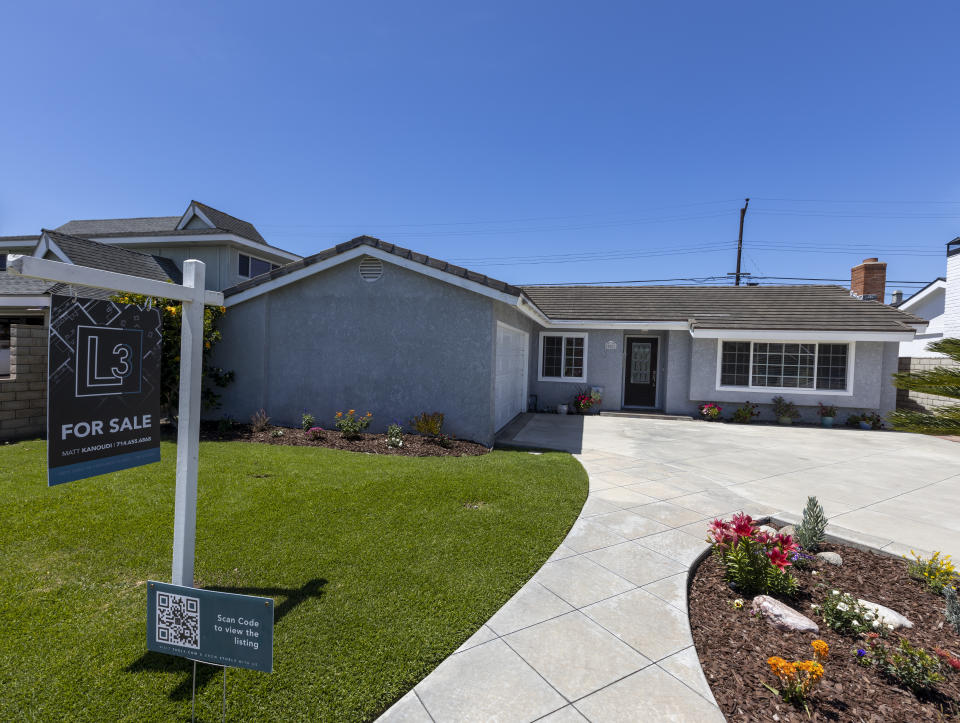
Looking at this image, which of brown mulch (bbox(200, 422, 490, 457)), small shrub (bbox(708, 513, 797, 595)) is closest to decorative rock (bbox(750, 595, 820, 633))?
small shrub (bbox(708, 513, 797, 595))

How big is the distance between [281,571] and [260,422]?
7.01 m

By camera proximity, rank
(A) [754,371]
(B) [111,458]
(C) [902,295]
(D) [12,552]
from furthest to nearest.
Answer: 1. (C) [902,295]
2. (A) [754,371]
3. (D) [12,552]
4. (B) [111,458]

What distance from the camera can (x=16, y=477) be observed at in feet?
21.0

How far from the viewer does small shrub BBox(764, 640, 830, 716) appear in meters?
2.53

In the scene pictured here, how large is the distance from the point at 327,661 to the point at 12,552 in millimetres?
3662

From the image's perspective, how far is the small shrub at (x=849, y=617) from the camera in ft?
10.6

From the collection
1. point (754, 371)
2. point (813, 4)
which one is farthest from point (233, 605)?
point (754, 371)

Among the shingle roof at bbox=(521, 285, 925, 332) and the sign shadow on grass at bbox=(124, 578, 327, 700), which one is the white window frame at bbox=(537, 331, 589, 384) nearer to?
the shingle roof at bbox=(521, 285, 925, 332)

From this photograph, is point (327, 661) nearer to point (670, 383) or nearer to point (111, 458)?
point (111, 458)

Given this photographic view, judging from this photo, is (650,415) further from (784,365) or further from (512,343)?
(512,343)

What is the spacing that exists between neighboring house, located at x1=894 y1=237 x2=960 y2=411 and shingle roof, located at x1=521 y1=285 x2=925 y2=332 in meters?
1.86

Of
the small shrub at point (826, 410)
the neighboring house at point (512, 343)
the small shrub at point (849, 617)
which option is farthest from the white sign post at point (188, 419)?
the small shrub at point (826, 410)

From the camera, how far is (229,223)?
18.6 m

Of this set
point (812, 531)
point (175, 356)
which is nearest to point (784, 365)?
point (812, 531)
